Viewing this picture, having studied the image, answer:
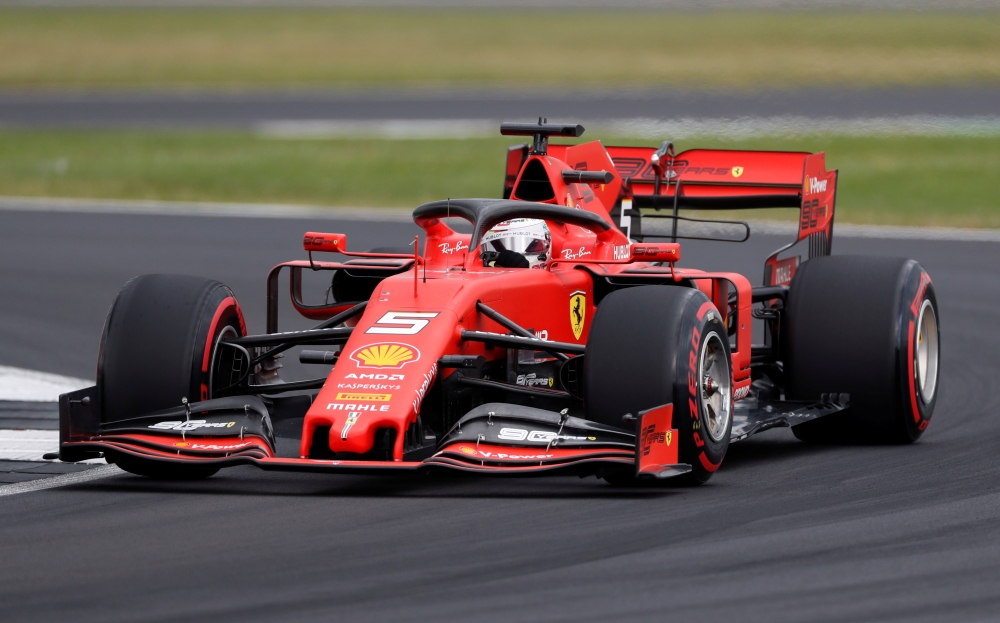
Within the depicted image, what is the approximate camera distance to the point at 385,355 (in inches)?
291

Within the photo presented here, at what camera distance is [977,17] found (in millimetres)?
40562

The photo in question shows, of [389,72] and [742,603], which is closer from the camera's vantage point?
[742,603]

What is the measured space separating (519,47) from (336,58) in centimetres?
648

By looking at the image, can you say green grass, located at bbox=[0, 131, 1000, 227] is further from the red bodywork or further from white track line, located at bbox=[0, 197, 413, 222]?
the red bodywork

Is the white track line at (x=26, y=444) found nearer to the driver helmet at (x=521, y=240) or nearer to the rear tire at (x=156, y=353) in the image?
the rear tire at (x=156, y=353)

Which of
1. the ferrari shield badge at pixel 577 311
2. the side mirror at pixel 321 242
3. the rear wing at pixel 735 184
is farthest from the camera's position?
the rear wing at pixel 735 184

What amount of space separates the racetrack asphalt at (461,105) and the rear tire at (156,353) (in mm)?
22508

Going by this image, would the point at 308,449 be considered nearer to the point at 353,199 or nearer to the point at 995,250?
the point at 995,250

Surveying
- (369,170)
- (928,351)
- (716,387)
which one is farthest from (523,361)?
(369,170)

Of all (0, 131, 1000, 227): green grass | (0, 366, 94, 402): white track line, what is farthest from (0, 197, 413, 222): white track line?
(0, 366, 94, 402): white track line

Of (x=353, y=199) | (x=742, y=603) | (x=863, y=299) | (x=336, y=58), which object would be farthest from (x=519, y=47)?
(x=742, y=603)

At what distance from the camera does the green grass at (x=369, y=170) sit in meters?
23.4

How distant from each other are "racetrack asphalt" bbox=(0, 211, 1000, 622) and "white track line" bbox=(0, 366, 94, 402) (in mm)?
2782

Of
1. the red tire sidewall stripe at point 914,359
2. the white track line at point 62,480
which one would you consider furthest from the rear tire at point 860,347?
the white track line at point 62,480
